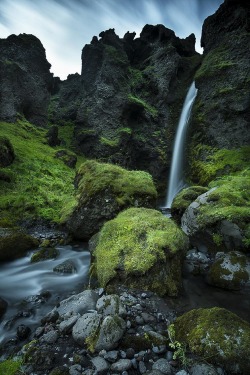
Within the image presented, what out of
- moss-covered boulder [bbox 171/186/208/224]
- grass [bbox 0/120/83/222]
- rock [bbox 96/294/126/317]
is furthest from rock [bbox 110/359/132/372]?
grass [bbox 0/120/83/222]

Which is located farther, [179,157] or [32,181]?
[179,157]

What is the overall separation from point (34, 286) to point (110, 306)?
3959 millimetres

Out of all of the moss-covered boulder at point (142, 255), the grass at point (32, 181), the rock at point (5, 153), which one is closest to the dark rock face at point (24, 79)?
the grass at point (32, 181)

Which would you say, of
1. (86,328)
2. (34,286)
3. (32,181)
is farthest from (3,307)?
(32,181)

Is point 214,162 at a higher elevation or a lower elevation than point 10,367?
higher

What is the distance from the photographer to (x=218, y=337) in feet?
13.9

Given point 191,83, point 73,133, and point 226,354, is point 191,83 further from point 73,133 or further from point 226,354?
point 226,354

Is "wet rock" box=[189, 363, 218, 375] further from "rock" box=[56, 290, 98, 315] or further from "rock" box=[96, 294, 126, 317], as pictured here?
"rock" box=[56, 290, 98, 315]

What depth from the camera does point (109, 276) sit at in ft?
21.2

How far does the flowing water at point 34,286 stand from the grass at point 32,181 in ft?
16.8

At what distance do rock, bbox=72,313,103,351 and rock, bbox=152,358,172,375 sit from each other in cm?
111

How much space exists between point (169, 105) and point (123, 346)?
32224 mm

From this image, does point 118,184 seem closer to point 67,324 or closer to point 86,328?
Result: point 67,324

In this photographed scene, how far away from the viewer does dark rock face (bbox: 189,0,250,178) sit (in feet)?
79.0
